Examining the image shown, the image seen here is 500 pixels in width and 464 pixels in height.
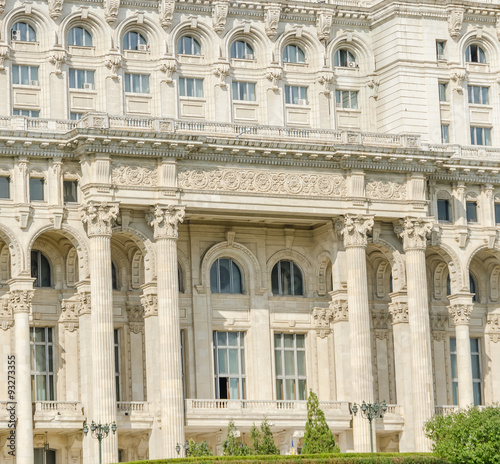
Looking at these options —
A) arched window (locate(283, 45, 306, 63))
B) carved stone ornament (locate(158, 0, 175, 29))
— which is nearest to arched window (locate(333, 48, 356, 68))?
arched window (locate(283, 45, 306, 63))

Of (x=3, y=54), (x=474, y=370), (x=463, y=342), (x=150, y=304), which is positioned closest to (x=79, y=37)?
(x=3, y=54)

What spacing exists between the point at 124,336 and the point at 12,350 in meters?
6.01

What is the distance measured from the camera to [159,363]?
9025cm

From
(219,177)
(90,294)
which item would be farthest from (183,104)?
(90,294)

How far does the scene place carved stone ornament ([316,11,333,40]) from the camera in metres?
100

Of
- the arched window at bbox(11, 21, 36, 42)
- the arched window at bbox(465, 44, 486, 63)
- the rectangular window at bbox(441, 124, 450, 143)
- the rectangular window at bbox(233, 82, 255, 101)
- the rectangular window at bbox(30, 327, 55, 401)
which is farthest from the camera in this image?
the arched window at bbox(465, 44, 486, 63)

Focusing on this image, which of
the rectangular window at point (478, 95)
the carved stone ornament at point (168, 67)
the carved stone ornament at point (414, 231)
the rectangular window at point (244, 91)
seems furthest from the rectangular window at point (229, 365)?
the rectangular window at point (478, 95)

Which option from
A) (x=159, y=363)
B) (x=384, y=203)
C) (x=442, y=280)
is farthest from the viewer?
(x=442, y=280)

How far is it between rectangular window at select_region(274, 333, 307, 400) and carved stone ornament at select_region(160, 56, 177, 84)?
14.5 m

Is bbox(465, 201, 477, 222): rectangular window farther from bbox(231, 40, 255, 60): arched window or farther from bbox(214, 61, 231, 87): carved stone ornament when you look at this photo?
bbox(214, 61, 231, 87): carved stone ornament

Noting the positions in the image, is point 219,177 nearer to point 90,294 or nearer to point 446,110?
point 90,294

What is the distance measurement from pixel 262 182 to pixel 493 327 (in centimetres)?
1769

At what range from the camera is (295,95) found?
99.6 meters

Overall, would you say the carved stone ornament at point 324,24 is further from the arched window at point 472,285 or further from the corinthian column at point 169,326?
the arched window at point 472,285
